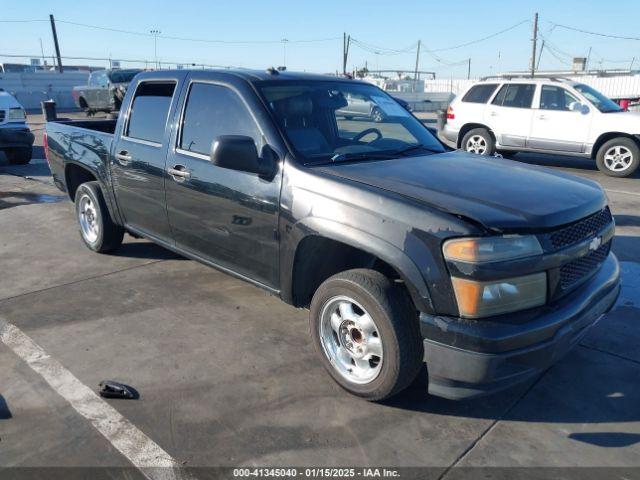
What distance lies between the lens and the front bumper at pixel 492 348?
2527 mm

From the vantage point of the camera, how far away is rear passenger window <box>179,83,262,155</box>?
3.62 m

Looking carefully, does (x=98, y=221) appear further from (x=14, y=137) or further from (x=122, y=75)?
(x=122, y=75)

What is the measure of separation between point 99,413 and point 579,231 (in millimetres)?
2815

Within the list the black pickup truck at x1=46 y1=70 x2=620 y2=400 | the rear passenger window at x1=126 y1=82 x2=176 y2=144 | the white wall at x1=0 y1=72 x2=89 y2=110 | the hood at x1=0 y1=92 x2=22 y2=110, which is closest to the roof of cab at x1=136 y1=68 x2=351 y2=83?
the black pickup truck at x1=46 y1=70 x2=620 y2=400

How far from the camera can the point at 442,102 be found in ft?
124

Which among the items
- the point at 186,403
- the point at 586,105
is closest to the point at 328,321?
the point at 186,403

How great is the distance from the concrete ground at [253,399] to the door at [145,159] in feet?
2.21

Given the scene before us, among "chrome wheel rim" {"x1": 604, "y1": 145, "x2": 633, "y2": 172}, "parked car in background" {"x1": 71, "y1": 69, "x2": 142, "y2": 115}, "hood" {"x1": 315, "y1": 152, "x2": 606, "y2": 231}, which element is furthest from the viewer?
"parked car in background" {"x1": 71, "y1": 69, "x2": 142, "y2": 115}

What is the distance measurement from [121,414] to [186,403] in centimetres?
35

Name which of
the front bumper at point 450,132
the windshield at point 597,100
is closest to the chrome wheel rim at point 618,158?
the windshield at point 597,100

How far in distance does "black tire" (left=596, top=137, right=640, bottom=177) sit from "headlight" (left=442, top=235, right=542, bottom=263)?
912 centimetres

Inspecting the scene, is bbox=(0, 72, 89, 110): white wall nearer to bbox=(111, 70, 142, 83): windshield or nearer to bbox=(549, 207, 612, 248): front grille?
bbox=(111, 70, 142, 83): windshield

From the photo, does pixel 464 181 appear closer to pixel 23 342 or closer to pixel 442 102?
pixel 23 342

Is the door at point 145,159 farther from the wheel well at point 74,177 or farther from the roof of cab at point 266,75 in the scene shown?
the wheel well at point 74,177
